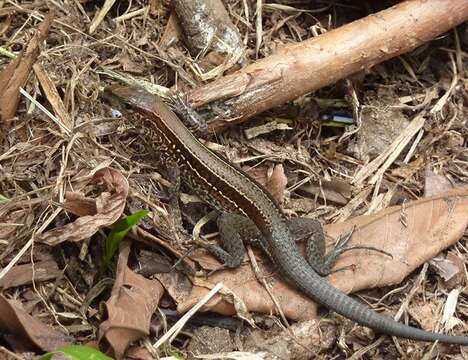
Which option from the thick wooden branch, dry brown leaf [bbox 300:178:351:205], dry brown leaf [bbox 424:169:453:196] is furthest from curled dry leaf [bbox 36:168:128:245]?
dry brown leaf [bbox 424:169:453:196]

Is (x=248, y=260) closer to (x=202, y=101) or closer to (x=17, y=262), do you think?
(x=202, y=101)

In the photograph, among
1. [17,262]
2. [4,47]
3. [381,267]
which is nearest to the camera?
[17,262]

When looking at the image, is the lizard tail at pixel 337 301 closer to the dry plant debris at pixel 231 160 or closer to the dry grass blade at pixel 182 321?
the dry plant debris at pixel 231 160

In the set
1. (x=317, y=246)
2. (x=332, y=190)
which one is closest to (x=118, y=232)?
(x=317, y=246)

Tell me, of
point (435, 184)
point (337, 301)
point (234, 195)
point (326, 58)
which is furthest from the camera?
point (435, 184)

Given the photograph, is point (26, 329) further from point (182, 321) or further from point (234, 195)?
point (234, 195)

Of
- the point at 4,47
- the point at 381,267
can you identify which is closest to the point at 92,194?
the point at 4,47

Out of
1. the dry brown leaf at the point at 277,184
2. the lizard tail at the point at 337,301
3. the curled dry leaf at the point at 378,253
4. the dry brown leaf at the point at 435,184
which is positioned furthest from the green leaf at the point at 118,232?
the dry brown leaf at the point at 435,184
